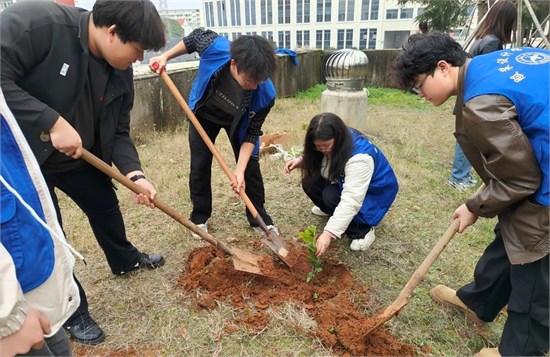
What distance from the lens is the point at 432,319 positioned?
2.25m

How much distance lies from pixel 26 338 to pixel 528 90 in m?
1.86

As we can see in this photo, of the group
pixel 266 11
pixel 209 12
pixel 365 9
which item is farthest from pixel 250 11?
pixel 365 9

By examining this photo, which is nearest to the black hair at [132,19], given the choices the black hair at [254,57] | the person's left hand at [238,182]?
the black hair at [254,57]

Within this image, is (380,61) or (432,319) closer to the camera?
(432,319)

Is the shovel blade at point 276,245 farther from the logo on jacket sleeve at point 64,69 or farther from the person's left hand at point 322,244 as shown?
the logo on jacket sleeve at point 64,69

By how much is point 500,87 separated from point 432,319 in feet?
4.80

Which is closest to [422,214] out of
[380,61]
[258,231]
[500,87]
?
[258,231]

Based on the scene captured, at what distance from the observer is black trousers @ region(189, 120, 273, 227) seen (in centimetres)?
284

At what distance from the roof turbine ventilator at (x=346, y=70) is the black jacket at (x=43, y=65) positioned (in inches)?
173

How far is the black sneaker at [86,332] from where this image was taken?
205cm

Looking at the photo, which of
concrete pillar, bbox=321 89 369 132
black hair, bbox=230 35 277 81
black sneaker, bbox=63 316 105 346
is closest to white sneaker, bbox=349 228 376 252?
black hair, bbox=230 35 277 81

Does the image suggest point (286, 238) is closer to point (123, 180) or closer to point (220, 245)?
point (220, 245)

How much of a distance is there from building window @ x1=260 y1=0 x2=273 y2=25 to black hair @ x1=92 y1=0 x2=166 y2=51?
28.9 m

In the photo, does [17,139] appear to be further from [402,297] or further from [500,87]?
[402,297]
